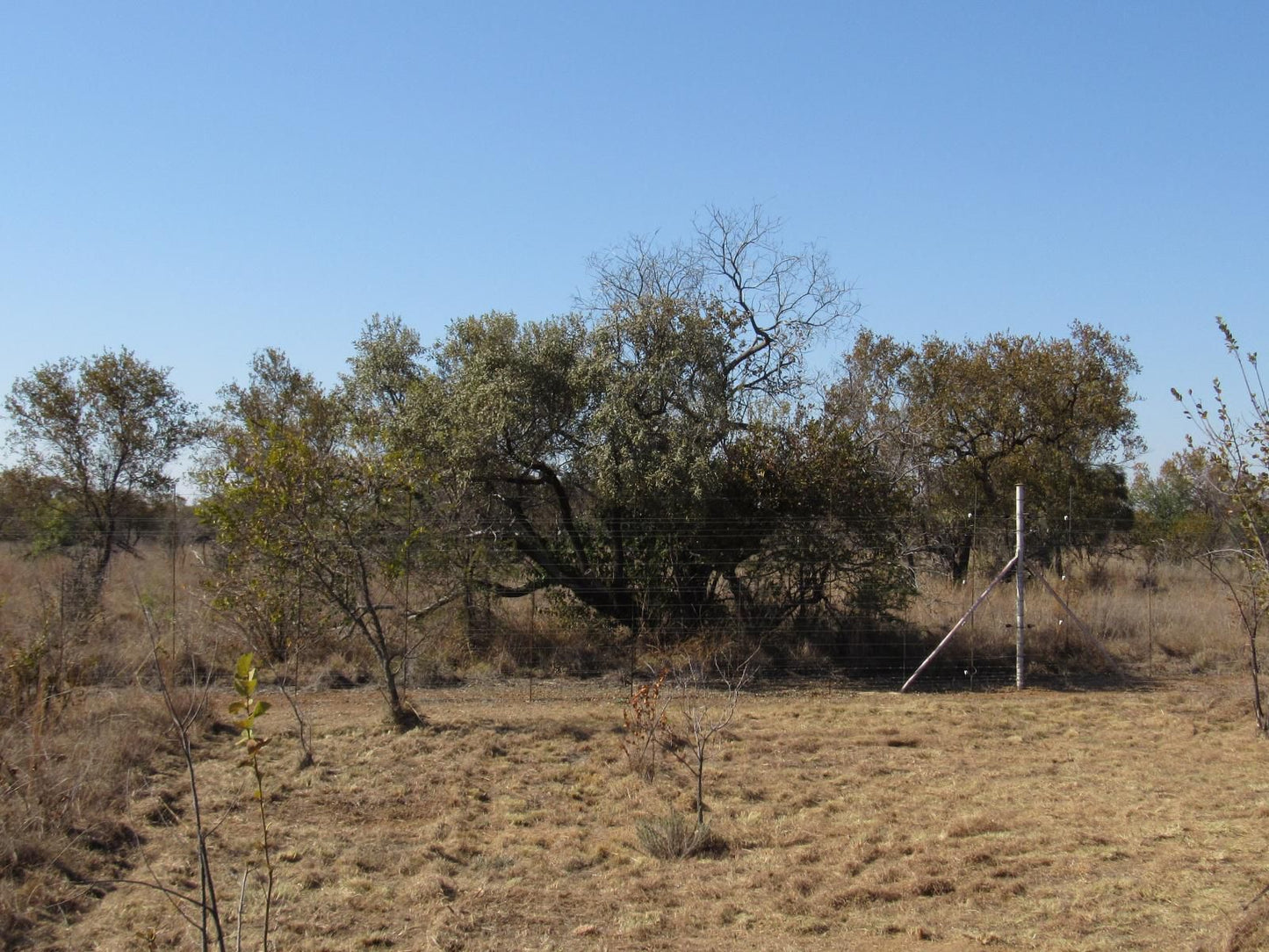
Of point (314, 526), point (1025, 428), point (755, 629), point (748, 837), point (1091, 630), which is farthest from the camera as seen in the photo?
point (1025, 428)

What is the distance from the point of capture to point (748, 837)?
7465 mm

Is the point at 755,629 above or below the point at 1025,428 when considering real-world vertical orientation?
below

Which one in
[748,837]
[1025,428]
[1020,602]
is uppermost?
[1025,428]

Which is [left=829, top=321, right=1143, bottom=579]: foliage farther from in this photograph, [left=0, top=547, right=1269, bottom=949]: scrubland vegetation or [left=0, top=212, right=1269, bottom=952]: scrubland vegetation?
[left=0, top=547, right=1269, bottom=949]: scrubland vegetation

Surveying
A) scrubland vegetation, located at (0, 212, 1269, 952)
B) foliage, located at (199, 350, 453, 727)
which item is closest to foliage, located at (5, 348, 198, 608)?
scrubland vegetation, located at (0, 212, 1269, 952)

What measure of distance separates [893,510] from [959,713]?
3785mm

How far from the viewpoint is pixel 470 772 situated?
9141mm

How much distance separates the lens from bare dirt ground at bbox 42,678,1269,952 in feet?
19.0

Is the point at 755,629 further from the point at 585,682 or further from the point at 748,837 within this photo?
the point at 748,837

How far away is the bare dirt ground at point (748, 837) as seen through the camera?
229 inches

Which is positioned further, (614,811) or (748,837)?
(614,811)

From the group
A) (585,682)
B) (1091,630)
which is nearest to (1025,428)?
(1091,630)

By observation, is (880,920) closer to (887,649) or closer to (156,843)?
(156,843)

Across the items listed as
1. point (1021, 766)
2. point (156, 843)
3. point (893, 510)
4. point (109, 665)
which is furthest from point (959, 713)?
point (109, 665)
